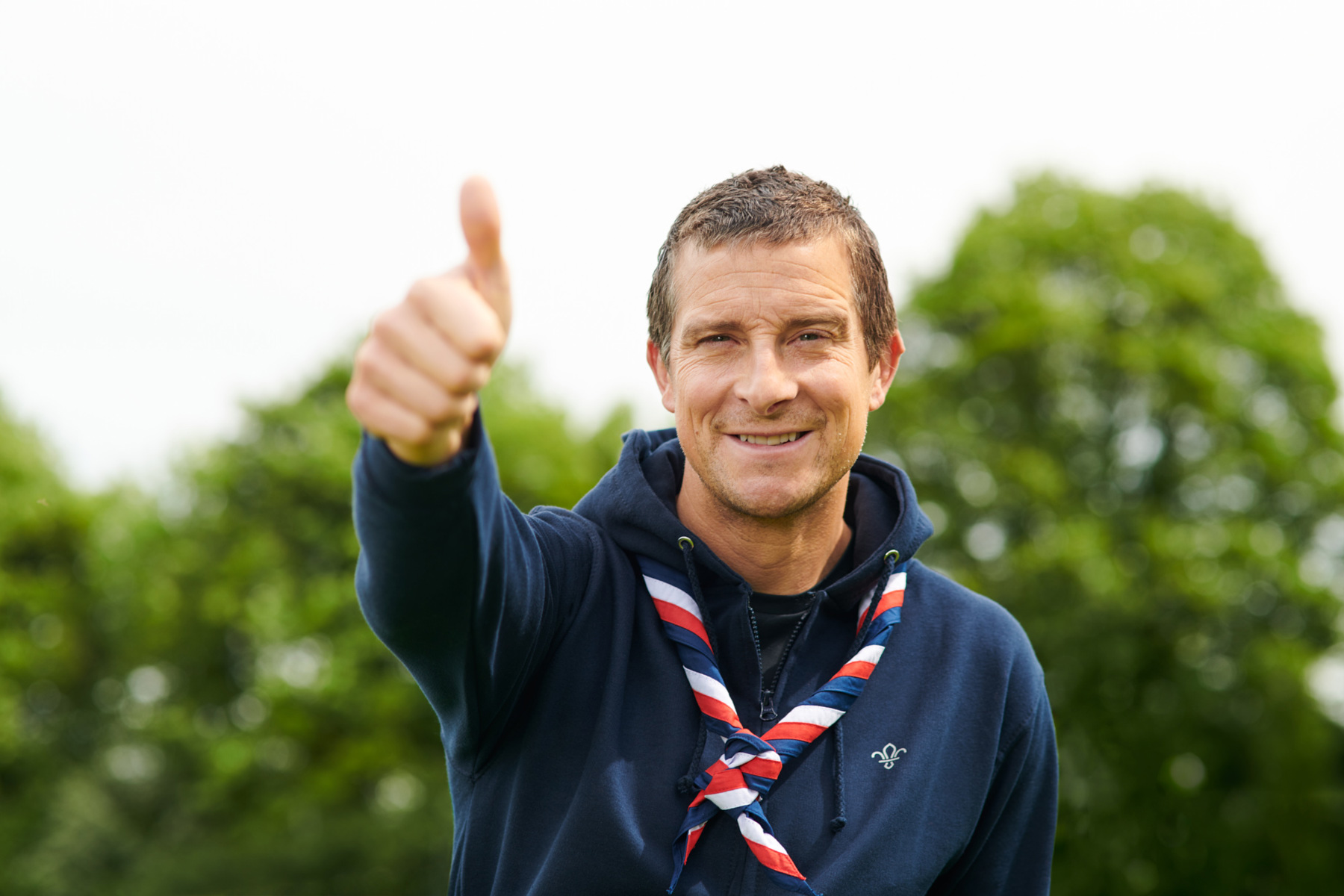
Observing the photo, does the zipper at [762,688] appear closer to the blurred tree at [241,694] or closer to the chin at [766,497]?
the chin at [766,497]

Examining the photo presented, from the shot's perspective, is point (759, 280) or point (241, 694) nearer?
point (759, 280)

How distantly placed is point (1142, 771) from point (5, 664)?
81.9 ft

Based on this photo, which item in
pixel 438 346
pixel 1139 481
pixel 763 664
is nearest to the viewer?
pixel 438 346

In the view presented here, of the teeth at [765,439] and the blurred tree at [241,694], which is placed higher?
the teeth at [765,439]

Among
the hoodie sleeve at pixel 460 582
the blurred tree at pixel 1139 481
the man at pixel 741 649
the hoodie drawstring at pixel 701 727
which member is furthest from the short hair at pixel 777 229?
the blurred tree at pixel 1139 481

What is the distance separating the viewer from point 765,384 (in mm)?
2537

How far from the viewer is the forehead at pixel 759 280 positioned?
2592mm

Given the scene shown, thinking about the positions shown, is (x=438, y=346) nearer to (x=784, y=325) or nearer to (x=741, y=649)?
(x=784, y=325)

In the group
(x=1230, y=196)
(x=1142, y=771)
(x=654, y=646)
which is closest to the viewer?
(x=654, y=646)

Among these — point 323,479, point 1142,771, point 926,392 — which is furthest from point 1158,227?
point 323,479

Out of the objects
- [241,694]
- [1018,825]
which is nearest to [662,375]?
[1018,825]

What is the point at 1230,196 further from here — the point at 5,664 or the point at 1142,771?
the point at 5,664

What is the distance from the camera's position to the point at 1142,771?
14.4 m

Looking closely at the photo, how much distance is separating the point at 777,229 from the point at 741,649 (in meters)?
0.99
